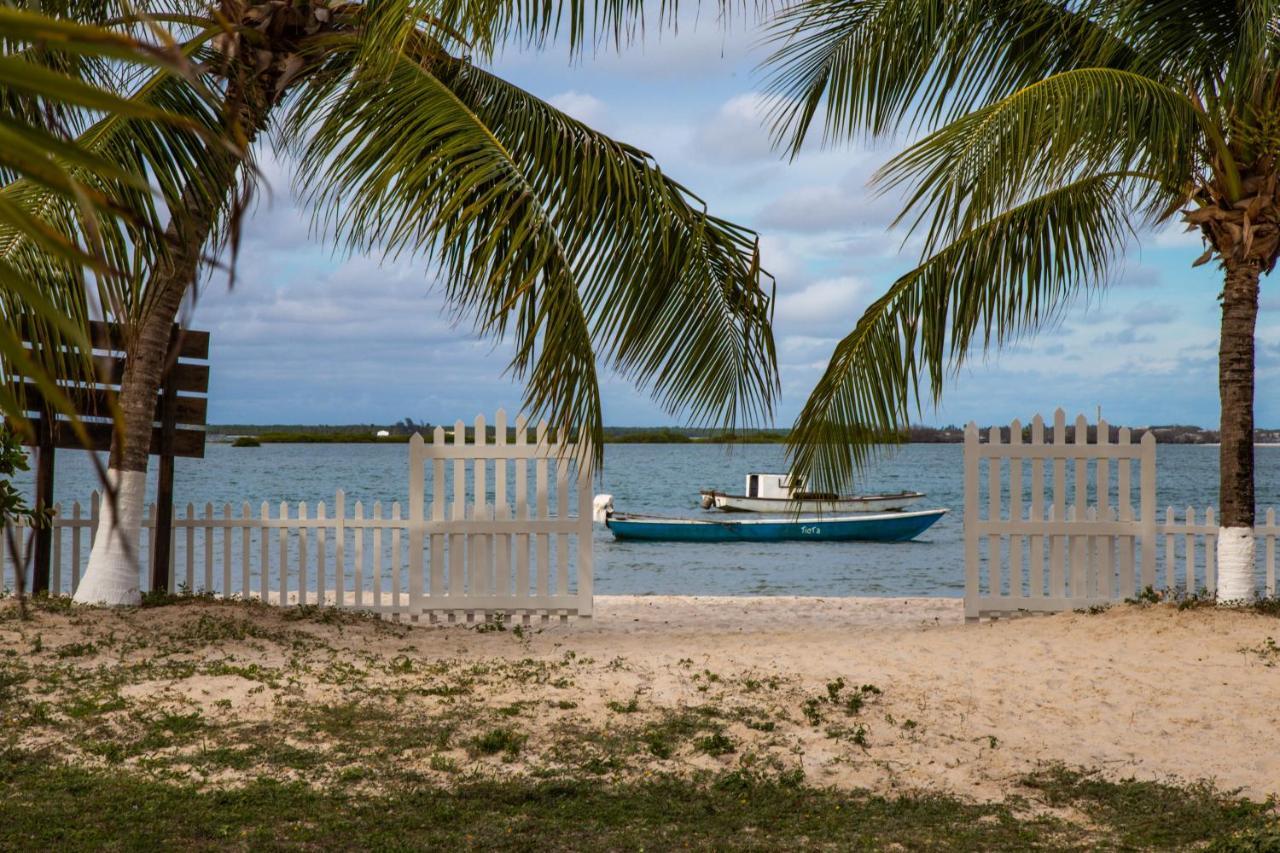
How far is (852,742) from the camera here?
20.1 feet

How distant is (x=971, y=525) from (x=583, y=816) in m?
6.28

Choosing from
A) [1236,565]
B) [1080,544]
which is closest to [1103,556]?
[1080,544]

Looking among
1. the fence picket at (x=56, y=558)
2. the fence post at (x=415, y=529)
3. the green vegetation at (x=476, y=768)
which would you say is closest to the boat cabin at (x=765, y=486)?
the fence post at (x=415, y=529)

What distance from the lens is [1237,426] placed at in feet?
31.8

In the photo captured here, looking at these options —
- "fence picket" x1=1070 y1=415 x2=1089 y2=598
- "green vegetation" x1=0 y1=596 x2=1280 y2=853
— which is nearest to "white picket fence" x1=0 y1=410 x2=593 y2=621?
"green vegetation" x1=0 y1=596 x2=1280 y2=853

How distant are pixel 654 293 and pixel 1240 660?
502 cm

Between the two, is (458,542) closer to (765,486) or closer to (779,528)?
(779,528)

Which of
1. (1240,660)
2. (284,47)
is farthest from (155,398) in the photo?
(1240,660)

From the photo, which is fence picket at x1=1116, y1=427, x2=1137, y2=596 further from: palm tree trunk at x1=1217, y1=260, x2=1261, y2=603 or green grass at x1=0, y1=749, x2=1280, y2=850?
green grass at x1=0, y1=749, x2=1280, y2=850

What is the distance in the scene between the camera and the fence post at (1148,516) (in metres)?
10.1

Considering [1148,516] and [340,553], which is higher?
[1148,516]

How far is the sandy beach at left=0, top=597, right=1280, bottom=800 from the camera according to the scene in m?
5.90

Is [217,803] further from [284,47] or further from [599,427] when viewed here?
[284,47]

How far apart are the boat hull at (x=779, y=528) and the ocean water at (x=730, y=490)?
0.32 m
